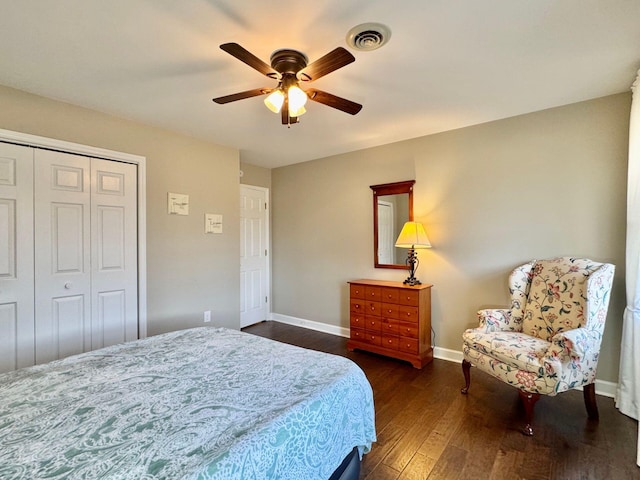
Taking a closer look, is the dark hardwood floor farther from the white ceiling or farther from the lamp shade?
the white ceiling

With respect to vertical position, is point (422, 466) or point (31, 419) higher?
point (31, 419)

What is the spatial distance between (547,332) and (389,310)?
4.44 ft

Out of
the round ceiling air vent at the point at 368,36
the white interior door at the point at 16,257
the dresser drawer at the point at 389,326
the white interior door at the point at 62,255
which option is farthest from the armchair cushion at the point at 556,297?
the white interior door at the point at 16,257

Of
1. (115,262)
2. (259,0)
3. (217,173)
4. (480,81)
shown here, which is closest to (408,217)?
(480,81)

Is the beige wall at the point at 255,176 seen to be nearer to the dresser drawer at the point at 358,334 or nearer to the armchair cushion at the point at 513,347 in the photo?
the dresser drawer at the point at 358,334

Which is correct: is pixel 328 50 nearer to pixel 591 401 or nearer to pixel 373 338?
pixel 373 338

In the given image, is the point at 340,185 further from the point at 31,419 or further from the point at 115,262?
the point at 31,419

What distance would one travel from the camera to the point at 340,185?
4.09 metres

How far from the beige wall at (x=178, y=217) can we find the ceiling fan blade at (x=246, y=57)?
190 centimetres

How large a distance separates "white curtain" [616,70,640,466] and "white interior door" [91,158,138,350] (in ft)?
13.2

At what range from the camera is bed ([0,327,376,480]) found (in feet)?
2.95

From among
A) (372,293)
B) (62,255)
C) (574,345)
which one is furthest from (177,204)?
(574,345)

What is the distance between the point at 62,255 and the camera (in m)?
2.51

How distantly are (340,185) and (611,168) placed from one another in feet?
8.68
